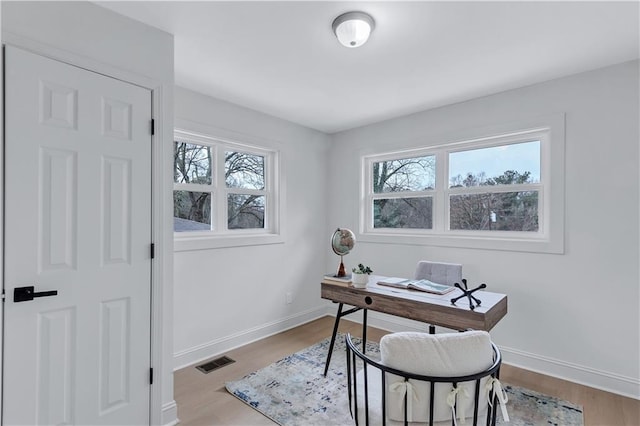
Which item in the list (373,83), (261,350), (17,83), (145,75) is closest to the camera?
(17,83)

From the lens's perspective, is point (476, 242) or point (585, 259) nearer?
point (585, 259)

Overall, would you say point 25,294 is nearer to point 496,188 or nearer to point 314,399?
point 314,399

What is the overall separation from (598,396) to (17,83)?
3994 millimetres

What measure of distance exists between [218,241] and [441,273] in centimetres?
203

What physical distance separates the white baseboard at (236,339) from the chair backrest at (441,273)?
166 cm

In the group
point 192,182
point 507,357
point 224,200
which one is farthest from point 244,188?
point 507,357

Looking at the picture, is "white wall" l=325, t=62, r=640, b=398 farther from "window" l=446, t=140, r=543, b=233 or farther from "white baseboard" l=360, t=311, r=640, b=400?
"window" l=446, t=140, r=543, b=233

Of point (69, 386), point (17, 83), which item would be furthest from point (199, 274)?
point (17, 83)

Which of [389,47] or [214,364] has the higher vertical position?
[389,47]

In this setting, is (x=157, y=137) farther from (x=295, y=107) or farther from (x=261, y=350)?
(x=261, y=350)

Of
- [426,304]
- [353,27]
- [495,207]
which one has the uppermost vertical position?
[353,27]

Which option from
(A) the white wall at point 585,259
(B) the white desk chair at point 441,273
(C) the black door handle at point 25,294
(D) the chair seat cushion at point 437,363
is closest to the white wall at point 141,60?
(C) the black door handle at point 25,294

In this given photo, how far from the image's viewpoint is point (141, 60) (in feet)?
6.08

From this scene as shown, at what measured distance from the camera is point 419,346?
119 cm
